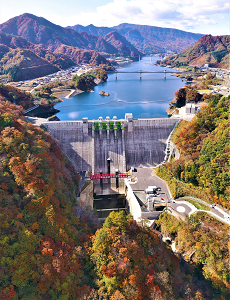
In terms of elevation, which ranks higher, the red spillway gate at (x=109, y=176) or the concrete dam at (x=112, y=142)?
the concrete dam at (x=112, y=142)

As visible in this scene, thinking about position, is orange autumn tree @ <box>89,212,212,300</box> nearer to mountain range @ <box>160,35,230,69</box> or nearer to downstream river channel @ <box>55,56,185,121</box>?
downstream river channel @ <box>55,56,185,121</box>

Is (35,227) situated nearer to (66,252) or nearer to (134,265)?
(66,252)

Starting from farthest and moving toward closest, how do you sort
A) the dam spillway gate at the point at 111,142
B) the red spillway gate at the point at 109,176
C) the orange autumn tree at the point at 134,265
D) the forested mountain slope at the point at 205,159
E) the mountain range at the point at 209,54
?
the mountain range at the point at 209,54 < the dam spillway gate at the point at 111,142 < the red spillway gate at the point at 109,176 < the forested mountain slope at the point at 205,159 < the orange autumn tree at the point at 134,265

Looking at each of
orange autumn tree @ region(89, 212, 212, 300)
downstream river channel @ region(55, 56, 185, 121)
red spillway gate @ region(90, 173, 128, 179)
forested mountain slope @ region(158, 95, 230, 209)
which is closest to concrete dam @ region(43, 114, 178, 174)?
red spillway gate @ region(90, 173, 128, 179)

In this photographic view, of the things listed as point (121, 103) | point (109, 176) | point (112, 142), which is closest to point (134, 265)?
point (109, 176)

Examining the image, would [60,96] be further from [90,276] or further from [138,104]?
[90,276]

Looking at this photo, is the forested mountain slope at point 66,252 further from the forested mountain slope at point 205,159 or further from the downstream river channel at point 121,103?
the downstream river channel at point 121,103

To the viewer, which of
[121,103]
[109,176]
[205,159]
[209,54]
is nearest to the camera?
[205,159]

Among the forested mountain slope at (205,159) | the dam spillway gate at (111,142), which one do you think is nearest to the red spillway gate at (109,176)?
the dam spillway gate at (111,142)
